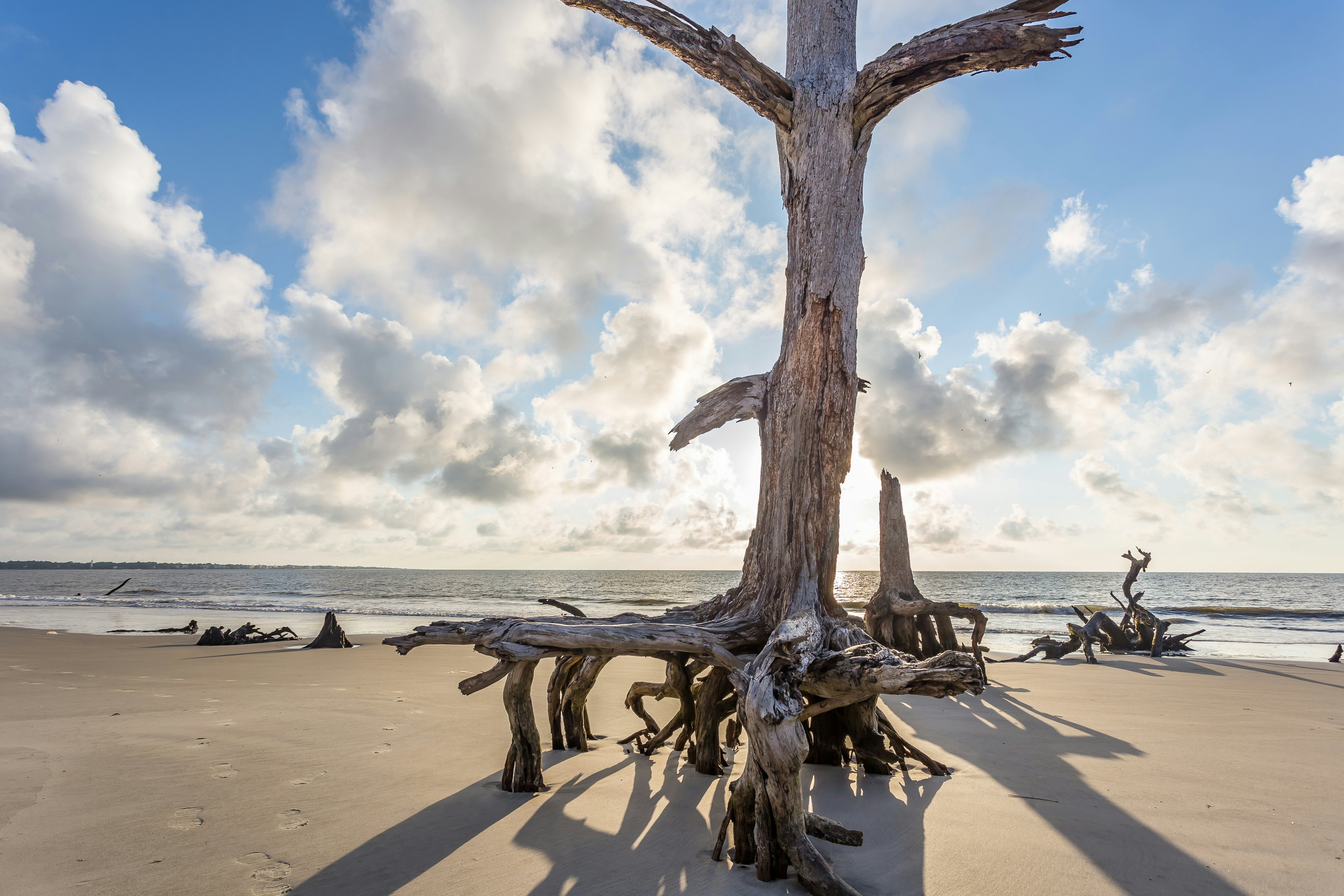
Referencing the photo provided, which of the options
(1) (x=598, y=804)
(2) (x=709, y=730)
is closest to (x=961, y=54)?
(2) (x=709, y=730)

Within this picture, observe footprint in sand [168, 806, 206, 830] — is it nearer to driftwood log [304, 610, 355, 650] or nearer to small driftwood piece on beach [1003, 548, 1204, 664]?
driftwood log [304, 610, 355, 650]

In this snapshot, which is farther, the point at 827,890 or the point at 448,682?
the point at 448,682

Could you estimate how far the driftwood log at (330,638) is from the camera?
44.1 feet

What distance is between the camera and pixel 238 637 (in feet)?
46.8

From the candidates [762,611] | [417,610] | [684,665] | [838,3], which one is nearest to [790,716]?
[762,611]

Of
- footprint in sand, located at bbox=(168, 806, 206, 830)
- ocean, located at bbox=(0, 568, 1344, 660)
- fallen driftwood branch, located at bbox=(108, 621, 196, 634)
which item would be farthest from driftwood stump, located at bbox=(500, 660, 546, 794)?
fallen driftwood branch, located at bbox=(108, 621, 196, 634)

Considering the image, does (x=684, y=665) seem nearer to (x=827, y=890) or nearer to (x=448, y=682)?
(x=827, y=890)

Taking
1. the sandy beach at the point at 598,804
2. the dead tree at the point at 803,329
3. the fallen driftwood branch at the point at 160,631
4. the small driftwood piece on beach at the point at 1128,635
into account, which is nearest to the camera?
the sandy beach at the point at 598,804

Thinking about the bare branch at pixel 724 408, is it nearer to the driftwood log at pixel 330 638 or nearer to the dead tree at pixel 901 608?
the dead tree at pixel 901 608

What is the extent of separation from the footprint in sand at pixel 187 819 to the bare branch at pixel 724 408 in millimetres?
3981

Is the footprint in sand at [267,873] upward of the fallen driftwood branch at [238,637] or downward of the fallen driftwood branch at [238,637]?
upward

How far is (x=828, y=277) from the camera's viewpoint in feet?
14.5

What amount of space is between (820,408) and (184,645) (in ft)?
53.0

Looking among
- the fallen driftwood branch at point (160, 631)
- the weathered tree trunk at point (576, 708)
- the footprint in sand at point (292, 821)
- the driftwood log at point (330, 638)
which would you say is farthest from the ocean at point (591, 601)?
the footprint in sand at point (292, 821)
